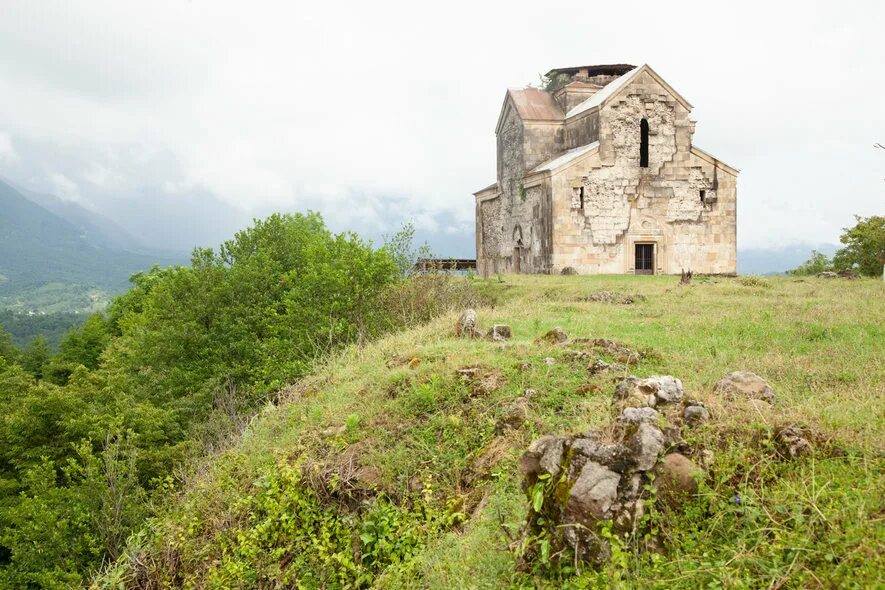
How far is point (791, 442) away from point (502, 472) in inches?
89.9

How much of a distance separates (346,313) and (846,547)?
16105mm

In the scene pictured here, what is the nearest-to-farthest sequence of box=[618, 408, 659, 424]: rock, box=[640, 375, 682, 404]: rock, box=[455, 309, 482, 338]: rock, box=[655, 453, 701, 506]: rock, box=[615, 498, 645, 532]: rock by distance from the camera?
box=[615, 498, 645, 532]: rock
box=[655, 453, 701, 506]: rock
box=[618, 408, 659, 424]: rock
box=[640, 375, 682, 404]: rock
box=[455, 309, 482, 338]: rock

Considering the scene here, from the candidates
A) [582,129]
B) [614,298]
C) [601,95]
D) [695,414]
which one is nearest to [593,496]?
[695,414]

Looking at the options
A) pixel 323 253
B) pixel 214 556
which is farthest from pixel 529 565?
pixel 323 253

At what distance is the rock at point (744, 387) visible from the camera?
555cm

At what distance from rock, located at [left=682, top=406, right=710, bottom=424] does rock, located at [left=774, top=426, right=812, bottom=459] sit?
1.64 feet

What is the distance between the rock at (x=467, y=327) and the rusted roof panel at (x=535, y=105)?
1928 cm

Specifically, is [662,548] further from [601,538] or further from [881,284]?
[881,284]

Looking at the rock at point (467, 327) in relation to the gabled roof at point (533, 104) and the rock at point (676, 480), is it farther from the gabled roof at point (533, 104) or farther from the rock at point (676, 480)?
the gabled roof at point (533, 104)

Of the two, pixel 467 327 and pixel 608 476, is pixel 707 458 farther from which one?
pixel 467 327

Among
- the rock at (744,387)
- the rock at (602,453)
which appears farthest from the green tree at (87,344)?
the rock at (602,453)

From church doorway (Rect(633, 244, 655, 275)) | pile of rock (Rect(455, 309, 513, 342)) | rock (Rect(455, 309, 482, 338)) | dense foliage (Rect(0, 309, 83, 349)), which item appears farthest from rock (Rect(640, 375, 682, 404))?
dense foliage (Rect(0, 309, 83, 349))

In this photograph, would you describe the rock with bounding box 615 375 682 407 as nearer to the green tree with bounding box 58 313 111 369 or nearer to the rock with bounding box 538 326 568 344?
the rock with bounding box 538 326 568 344

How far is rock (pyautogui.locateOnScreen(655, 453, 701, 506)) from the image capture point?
13.8ft
